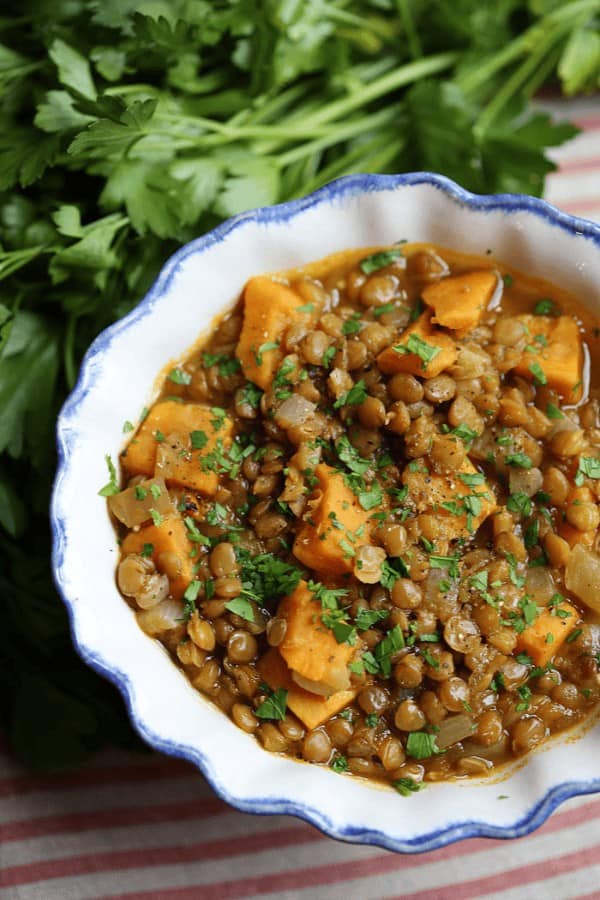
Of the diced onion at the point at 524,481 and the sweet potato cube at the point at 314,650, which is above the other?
the diced onion at the point at 524,481

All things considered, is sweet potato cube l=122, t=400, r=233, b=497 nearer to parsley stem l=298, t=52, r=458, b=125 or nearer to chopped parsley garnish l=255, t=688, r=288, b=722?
chopped parsley garnish l=255, t=688, r=288, b=722

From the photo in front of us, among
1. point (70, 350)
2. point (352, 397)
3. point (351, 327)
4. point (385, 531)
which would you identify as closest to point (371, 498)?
point (385, 531)

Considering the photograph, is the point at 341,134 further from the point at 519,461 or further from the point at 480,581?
the point at 480,581

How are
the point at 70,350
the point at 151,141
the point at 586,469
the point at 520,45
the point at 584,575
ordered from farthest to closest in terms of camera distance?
the point at 520,45 → the point at 70,350 → the point at 151,141 → the point at 586,469 → the point at 584,575

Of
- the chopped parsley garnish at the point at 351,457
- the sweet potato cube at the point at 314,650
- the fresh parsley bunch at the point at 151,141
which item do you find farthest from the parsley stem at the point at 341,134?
the sweet potato cube at the point at 314,650

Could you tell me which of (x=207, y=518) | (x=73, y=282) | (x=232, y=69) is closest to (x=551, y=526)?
(x=207, y=518)

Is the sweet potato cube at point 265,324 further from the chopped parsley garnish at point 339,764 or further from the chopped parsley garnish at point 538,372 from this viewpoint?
the chopped parsley garnish at point 339,764
